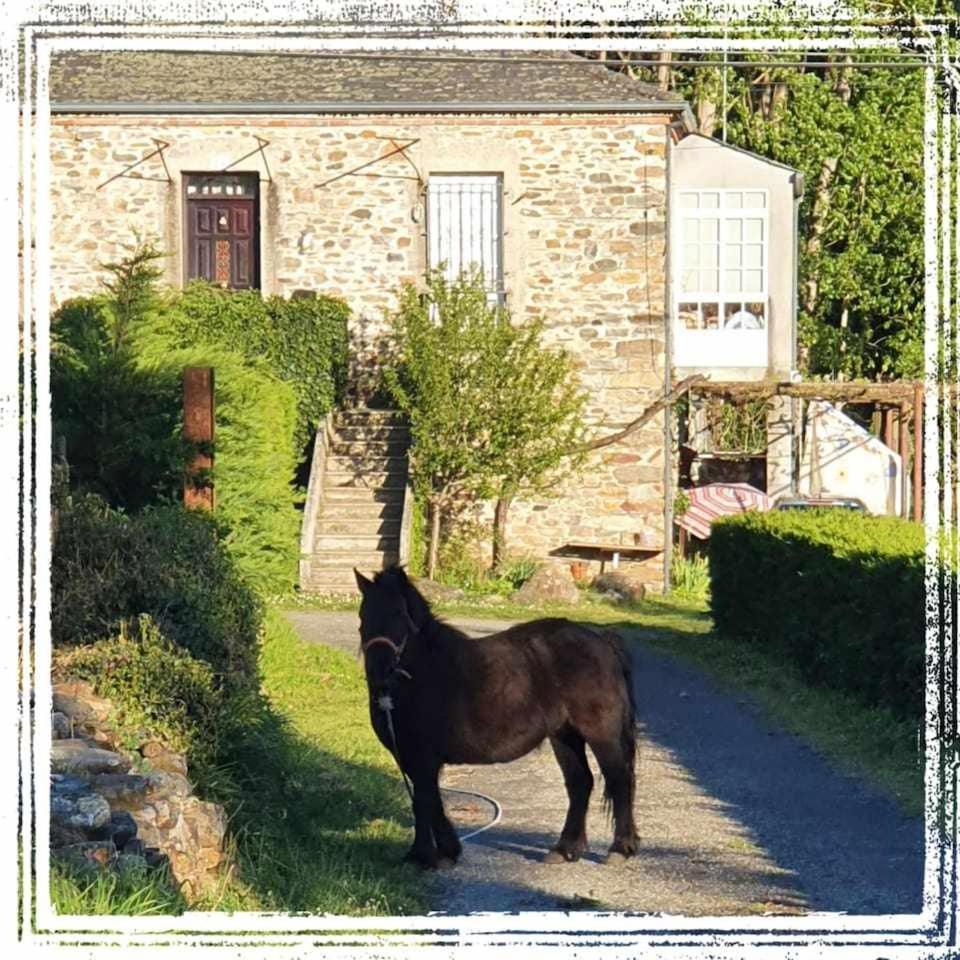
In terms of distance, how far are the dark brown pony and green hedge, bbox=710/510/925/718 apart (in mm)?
3176

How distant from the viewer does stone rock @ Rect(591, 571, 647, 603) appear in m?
25.9

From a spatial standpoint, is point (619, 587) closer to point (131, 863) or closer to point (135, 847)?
point (135, 847)

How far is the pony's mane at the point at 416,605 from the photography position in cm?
914

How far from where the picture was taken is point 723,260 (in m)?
29.4

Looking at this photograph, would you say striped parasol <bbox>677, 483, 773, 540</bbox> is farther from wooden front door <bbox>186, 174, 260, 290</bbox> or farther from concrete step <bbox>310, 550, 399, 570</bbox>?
wooden front door <bbox>186, 174, 260, 290</bbox>

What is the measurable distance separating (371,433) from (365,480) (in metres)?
0.82

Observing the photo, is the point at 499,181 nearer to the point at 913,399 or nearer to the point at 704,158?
the point at 704,158

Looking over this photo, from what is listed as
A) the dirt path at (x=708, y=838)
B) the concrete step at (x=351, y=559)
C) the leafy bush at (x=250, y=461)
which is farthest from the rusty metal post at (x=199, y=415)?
the concrete step at (x=351, y=559)

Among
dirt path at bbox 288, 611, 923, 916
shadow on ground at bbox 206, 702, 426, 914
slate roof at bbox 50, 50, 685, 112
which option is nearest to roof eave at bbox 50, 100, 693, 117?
slate roof at bbox 50, 50, 685, 112

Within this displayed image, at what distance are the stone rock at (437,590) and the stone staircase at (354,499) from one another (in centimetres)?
57

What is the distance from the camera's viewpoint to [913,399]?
98.1ft

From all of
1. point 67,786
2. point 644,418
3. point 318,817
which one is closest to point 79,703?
point 318,817

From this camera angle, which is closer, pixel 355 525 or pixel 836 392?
pixel 355 525

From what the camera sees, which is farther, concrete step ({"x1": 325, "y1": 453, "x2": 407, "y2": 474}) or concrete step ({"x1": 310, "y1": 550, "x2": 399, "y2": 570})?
concrete step ({"x1": 325, "y1": 453, "x2": 407, "y2": 474})
